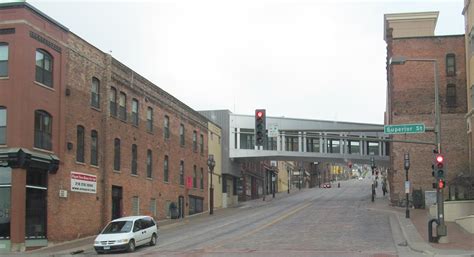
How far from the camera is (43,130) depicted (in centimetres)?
2919

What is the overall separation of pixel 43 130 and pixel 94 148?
573 cm

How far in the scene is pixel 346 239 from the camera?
2827 cm

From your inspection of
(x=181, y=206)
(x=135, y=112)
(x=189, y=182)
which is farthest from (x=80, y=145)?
(x=189, y=182)

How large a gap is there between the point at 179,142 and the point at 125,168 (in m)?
12.4

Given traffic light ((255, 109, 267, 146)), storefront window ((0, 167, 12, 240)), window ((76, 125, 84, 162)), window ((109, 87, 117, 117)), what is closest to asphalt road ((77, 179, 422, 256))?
storefront window ((0, 167, 12, 240))

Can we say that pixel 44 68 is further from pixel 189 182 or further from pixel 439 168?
pixel 189 182

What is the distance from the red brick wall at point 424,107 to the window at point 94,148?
95.5 ft

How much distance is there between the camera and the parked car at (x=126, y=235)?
1013 inches

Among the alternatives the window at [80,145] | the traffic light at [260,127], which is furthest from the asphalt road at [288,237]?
the window at [80,145]

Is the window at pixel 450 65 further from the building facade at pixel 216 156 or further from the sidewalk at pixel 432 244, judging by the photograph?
the building facade at pixel 216 156

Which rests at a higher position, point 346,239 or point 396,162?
point 396,162

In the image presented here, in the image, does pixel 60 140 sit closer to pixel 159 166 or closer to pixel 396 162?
pixel 159 166

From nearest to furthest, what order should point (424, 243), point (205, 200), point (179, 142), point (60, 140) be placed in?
point (424, 243) < point (60, 140) < point (179, 142) < point (205, 200)

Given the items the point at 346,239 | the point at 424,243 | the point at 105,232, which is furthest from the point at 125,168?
the point at 424,243
